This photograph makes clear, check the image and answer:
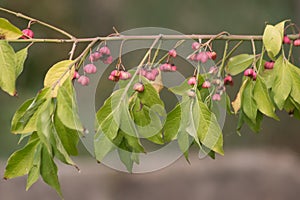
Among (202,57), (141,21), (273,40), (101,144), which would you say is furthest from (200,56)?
(141,21)

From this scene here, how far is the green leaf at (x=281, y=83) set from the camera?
972 millimetres

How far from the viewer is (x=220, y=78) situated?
1003 mm

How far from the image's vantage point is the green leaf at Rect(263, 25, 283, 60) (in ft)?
3.12

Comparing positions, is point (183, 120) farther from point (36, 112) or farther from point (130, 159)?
point (36, 112)

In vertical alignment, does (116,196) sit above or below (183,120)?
below

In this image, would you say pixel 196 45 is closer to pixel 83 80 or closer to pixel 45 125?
pixel 83 80

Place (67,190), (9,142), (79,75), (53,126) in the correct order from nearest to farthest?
(53,126)
(79,75)
(9,142)
(67,190)

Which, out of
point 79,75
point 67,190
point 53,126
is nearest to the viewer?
point 53,126

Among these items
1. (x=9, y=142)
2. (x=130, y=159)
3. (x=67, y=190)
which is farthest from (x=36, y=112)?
(x=67, y=190)

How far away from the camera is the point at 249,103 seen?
100 cm

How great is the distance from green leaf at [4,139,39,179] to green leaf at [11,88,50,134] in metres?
0.02

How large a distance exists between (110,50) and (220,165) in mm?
1963

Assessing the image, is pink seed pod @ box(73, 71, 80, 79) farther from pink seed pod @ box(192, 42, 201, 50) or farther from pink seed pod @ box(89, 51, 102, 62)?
pink seed pod @ box(192, 42, 201, 50)

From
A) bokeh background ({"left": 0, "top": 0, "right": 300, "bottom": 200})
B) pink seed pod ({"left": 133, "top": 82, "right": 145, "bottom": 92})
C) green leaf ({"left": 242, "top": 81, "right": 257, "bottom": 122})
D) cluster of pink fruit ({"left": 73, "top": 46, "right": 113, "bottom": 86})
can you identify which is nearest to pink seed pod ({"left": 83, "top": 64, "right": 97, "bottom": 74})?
cluster of pink fruit ({"left": 73, "top": 46, "right": 113, "bottom": 86})
